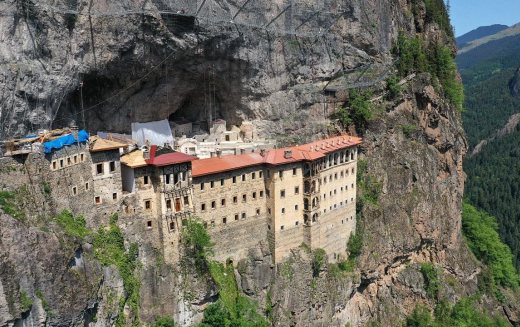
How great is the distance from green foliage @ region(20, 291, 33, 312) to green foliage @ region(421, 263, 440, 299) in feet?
154

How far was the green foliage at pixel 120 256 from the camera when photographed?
132ft

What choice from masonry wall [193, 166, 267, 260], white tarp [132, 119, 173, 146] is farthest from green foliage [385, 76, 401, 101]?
white tarp [132, 119, 173, 146]

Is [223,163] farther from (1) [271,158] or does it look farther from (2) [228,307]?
(2) [228,307]

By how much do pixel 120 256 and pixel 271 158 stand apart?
15.4 meters

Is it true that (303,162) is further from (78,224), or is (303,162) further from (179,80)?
(78,224)

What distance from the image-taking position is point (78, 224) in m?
39.2

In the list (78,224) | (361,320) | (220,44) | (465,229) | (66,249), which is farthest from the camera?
(465,229)

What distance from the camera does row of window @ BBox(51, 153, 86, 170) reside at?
37875mm

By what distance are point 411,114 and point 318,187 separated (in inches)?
880

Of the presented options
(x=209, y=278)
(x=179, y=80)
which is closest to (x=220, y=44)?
(x=179, y=80)

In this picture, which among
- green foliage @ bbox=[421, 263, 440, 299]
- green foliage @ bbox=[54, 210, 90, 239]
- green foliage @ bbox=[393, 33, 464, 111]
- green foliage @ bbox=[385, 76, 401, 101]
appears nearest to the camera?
green foliage @ bbox=[54, 210, 90, 239]

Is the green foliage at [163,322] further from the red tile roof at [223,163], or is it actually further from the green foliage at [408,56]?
the green foliage at [408,56]

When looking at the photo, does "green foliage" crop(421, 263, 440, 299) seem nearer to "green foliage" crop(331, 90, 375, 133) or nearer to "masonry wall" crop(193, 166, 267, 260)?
"green foliage" crop(331, 90, 375, 133)

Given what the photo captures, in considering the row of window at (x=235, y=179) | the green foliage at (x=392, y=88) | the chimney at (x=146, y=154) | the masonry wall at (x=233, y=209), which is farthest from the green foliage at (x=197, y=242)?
the green foliage at (x=392, y=88)
